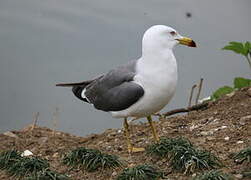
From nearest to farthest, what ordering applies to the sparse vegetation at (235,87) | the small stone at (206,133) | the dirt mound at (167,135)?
the dirt mound at (167,135)
the small stone at (206,133)
the sparse vegetation at (235,87)

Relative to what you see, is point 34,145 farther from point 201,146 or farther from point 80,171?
point 201,146

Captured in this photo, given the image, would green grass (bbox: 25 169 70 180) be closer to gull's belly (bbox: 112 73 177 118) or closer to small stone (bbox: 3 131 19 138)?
gull's belly (bbox: 112 73 177 118)

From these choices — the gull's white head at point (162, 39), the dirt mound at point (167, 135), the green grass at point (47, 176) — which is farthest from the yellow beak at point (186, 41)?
the green grass at point (47, 176)

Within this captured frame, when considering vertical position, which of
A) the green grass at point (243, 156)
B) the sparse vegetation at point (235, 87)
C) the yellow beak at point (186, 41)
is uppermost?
the yellow beak at point (186, 41)

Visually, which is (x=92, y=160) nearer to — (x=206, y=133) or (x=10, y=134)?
(x=206, y=133)

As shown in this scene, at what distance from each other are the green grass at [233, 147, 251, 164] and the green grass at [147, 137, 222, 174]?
0.47ft

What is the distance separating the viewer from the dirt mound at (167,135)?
12.8 ft

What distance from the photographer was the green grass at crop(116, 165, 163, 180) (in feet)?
11.3

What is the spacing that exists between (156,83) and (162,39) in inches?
15.5

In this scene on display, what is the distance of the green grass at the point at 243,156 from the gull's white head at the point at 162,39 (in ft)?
Answer: 3.22

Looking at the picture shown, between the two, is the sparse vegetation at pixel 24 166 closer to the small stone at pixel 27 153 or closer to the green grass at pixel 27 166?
the green grass at pixel 27 166

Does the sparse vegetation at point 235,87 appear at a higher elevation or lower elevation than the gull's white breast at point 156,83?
lower

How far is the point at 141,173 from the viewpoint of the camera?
346 cm

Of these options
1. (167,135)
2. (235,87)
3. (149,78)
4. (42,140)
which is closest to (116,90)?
(149,78)
